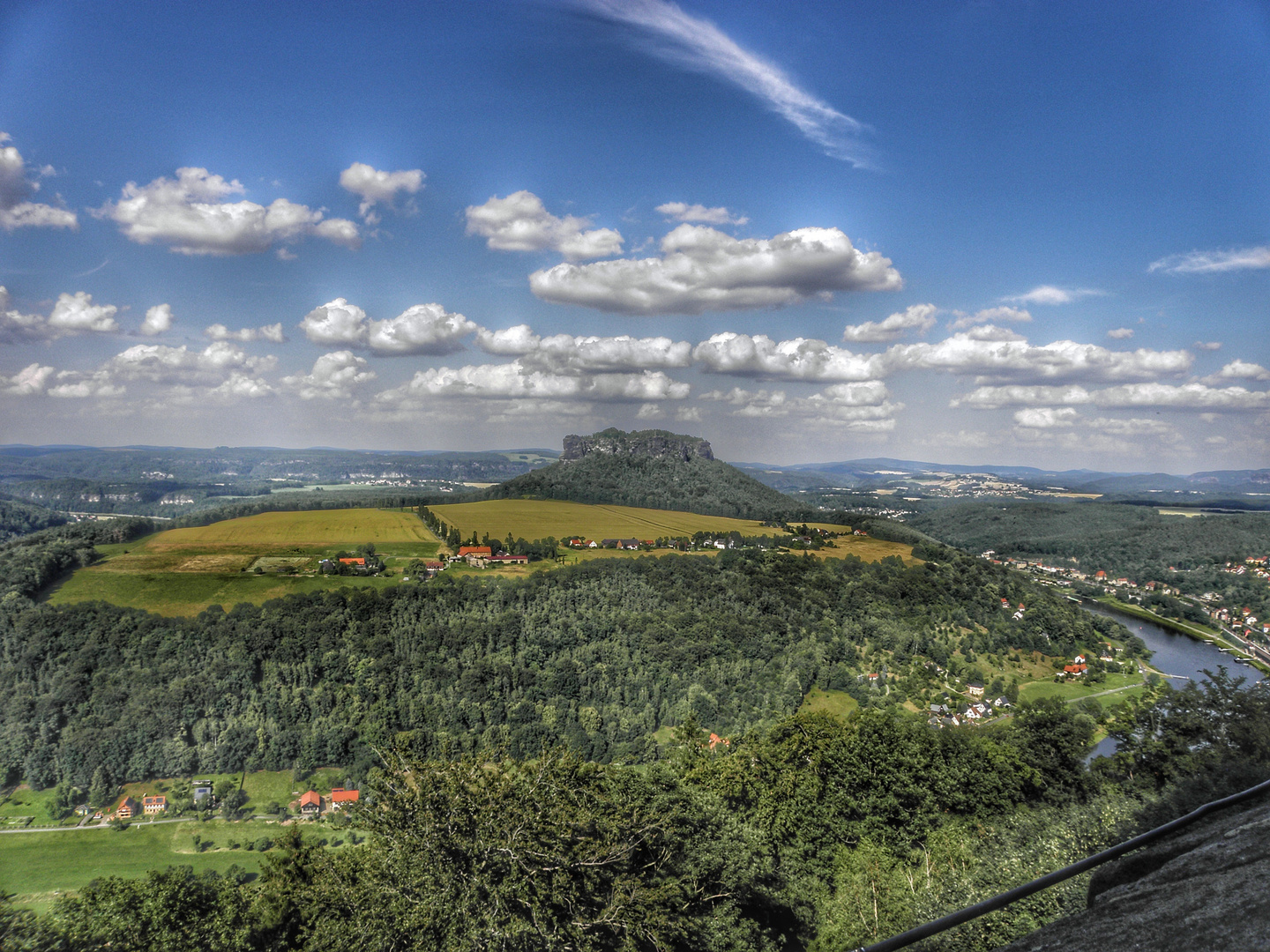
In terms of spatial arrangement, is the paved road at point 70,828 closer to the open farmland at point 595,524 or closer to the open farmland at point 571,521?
the open farmland at point 595,524

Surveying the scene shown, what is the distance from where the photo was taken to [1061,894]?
793 cm

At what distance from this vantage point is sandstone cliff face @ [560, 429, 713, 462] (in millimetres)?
130500

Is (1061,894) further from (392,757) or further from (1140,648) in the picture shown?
(1140,648)

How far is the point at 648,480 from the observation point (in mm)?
121250

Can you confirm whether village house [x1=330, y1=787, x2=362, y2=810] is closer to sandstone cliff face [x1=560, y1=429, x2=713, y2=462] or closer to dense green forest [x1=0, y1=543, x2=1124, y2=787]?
dense green forest [x1=0, y1=543, x2=1124, y2=787]

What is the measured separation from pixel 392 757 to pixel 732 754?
12.9m

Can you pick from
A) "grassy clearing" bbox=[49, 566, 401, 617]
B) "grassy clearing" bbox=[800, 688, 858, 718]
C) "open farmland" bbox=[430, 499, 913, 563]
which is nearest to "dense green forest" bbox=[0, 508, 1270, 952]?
"grassy clearing" bbox=[800, 688, 858, 718]

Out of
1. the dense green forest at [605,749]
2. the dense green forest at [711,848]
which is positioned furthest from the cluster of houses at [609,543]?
the dense green forest at [711,848]

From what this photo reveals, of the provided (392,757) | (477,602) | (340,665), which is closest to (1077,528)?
(477,602)

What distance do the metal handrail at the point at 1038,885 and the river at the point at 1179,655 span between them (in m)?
42.4

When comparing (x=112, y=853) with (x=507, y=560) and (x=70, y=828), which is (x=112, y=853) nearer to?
(x=70, y=828)

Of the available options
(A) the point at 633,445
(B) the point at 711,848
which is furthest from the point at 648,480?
(B) the point at 711,848

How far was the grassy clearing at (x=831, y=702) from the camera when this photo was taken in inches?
1565

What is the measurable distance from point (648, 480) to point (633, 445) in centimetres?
1275
